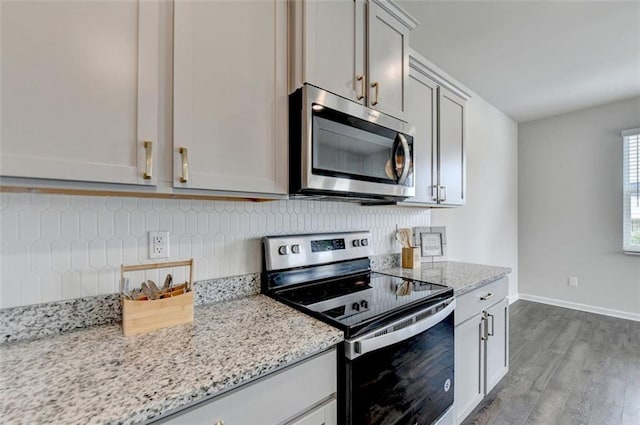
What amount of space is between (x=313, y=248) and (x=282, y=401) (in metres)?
0.84

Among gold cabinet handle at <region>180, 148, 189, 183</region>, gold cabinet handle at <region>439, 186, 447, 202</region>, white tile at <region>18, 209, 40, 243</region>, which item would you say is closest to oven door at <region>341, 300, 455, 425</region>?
gold cabinet handle at <region>180, 148, 189, 183</region>

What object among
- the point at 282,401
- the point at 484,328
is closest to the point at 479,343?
the point at 484,328

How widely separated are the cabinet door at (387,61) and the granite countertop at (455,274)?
0.97 metres

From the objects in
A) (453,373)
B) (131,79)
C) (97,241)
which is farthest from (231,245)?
(453,373)

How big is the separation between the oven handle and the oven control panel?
22.8 inches

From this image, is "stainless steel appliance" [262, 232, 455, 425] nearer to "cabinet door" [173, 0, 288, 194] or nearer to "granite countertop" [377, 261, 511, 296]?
"granite countertop" [377, 261, 511, 296]

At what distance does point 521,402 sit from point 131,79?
278 centimetres

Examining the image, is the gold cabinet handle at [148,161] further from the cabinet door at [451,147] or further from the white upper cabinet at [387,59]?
the cabinet door at [451,147]

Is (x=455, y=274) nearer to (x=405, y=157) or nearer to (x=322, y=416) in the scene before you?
(x=405, y=157)

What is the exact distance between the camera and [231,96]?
105 centimetres

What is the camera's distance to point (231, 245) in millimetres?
1372

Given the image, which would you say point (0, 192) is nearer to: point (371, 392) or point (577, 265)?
point (371, 392)

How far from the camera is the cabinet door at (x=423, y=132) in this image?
1.91 metres

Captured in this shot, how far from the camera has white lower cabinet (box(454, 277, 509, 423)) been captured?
165 centimetres
